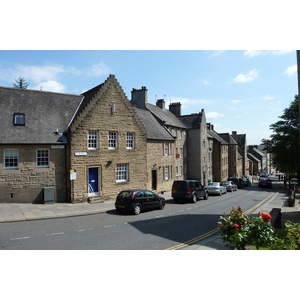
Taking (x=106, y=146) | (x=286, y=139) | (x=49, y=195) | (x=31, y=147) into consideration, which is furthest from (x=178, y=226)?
(x=286, y=139)

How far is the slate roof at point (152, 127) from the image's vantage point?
90.2 feet

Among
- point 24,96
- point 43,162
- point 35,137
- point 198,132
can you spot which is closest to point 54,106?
point 24,96

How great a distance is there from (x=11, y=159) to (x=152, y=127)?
51.5ft

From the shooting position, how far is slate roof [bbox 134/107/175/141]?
2750 cm

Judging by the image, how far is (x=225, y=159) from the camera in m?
56.5

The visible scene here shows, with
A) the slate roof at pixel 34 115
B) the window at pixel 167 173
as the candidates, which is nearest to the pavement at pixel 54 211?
the slate roof at pixel 34 115

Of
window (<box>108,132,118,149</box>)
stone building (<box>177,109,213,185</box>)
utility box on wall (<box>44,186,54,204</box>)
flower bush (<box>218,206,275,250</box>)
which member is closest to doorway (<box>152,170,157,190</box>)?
window (<box>108,132,118,149</box>)

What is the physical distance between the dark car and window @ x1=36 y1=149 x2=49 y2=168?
20.5 ft

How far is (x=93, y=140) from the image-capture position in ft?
65.4

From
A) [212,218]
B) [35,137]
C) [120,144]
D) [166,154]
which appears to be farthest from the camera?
[166,154]

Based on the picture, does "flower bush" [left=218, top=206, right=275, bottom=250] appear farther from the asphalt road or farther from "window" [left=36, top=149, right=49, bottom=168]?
"window" [left=36, top=149, right=49, bottom=168]

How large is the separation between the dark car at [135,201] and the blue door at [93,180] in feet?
14.5

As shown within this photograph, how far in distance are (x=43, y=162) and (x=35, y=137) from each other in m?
1.87

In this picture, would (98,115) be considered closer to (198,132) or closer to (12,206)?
(12,206)
